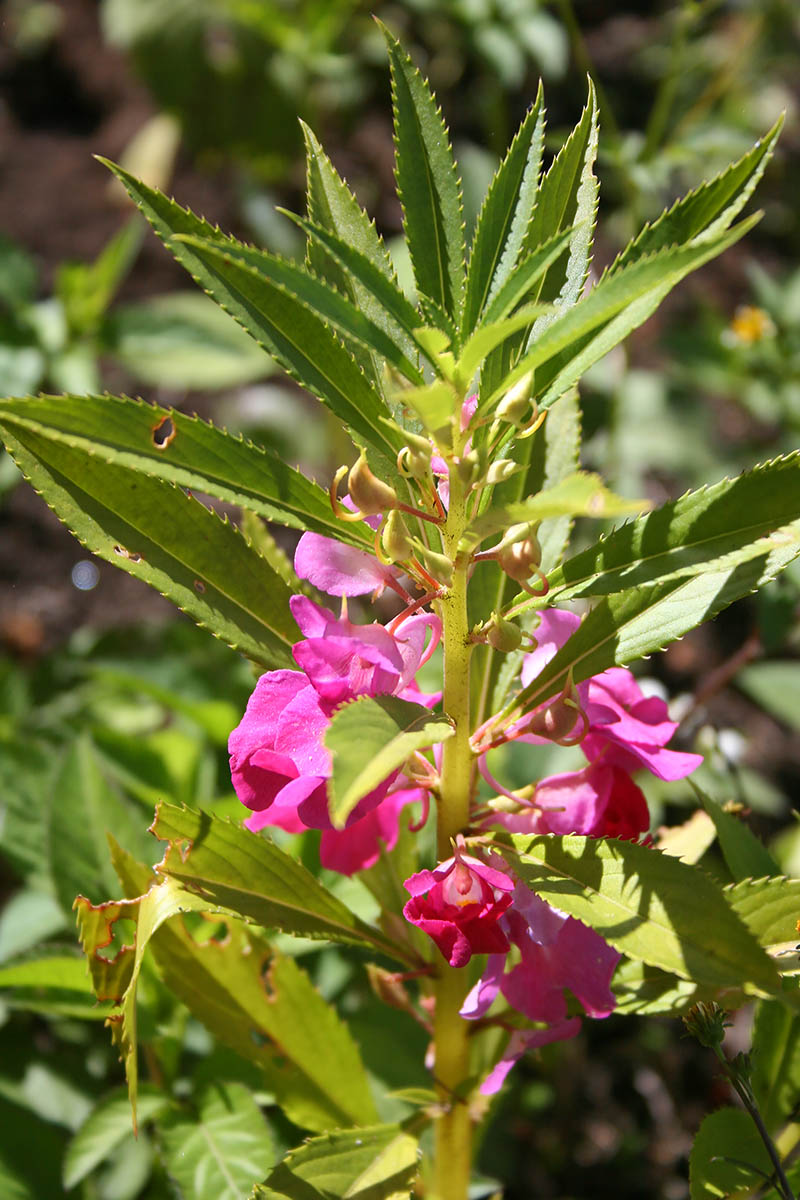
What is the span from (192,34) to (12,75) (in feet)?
2.97

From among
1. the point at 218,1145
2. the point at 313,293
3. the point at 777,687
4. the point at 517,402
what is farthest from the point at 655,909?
the point at 777,687

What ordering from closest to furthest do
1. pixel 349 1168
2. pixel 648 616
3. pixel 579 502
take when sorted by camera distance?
pixel 579 502 < pixel 648 616 < pixel 349 1168

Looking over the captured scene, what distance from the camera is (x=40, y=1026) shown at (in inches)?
62.6

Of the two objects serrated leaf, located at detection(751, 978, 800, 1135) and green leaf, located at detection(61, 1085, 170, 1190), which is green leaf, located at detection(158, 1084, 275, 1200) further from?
serrated leaf, located at detection(751, 978, 800, 1135)

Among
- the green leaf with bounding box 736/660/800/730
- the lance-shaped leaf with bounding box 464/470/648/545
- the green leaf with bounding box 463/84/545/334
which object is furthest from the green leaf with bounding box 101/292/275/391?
the lance-shaped leaf with bounding box 464/470/648/545

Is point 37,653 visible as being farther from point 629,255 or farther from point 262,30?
point 629,255

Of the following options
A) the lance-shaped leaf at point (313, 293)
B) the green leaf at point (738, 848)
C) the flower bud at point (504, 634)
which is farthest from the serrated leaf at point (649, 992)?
the lance-shaped leaf at point (313, 293)

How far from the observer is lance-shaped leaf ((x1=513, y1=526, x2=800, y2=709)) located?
738mm

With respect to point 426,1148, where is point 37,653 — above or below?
above

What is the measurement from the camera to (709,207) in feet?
2.31

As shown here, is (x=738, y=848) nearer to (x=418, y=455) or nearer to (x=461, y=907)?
(x=461, y=907)

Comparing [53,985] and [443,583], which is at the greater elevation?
[443,583]

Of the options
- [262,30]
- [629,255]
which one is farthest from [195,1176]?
[262,30]

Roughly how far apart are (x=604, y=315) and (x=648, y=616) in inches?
9.5
